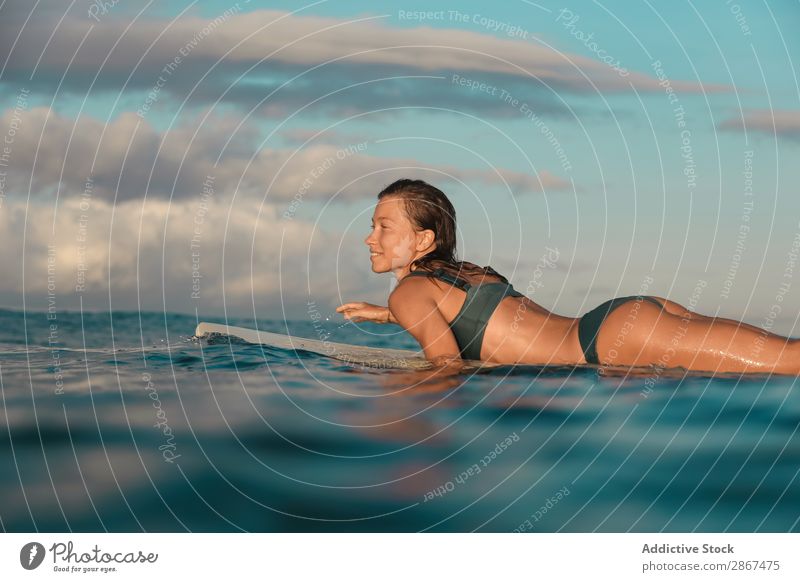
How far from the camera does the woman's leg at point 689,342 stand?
8.16m

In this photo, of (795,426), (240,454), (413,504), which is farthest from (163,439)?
(795,426)

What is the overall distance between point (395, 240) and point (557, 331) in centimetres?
165

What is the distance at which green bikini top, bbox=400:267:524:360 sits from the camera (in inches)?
332

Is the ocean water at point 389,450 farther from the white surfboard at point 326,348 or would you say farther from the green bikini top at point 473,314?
the white surfboard at point 326,348

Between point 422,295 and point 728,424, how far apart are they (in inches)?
102

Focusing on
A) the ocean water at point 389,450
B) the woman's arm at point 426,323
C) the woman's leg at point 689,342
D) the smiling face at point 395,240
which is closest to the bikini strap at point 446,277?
the woman's arm at point 426,323

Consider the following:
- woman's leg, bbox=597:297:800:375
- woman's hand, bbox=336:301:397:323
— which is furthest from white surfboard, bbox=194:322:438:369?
woman's leg, bbox=597:297:800:375

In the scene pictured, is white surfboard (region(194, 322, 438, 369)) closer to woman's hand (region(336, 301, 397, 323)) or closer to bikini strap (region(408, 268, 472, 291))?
woman's hand (region(336, 301, 397, 323))

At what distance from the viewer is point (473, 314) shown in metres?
8.44

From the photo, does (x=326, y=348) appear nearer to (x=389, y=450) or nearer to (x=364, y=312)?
(x=364, y=312)

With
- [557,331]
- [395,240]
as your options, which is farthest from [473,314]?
[395,240]

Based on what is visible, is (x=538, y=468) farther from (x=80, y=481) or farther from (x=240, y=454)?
(x=80, y=481)

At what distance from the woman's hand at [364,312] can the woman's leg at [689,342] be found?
87.1 inches

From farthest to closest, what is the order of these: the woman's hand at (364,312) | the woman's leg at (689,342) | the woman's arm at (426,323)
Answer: the woman's hand at (364,312), the woman's arm at (426,323), the woman's leg at (689,342)
